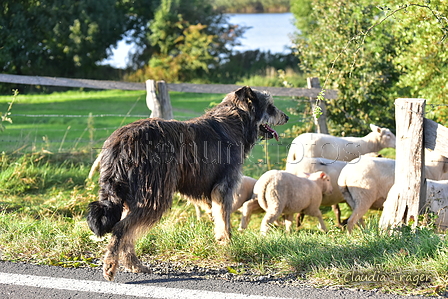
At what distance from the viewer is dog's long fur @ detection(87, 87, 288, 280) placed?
4.36m

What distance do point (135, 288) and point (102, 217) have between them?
633 mm

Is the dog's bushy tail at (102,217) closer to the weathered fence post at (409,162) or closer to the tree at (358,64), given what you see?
the weathered fence post at (409,162)

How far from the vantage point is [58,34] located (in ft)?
70.8

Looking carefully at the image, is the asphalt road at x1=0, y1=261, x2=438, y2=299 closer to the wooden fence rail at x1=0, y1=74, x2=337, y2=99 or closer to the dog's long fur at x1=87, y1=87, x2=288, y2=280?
the dog's long fur at x1=87, y1=87, x2=288, y2=280

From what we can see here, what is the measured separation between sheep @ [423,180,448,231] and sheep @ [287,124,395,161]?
9.73 feet

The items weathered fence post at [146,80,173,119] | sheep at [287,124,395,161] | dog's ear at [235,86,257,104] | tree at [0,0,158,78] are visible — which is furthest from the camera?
tree at [0,0,158,78]

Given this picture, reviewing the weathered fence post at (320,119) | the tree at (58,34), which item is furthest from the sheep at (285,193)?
the tree at (58,34)

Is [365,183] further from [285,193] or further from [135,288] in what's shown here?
[135,288]

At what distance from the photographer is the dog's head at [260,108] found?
19.1ft

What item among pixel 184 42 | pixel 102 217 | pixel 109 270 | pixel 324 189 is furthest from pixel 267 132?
pixel 184 42

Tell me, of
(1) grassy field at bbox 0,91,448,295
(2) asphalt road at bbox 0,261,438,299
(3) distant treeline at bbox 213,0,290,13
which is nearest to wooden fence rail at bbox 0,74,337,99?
(1) grassy field at bbox 0,91,448,295

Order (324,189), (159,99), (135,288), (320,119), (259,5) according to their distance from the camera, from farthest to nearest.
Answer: (259,5), (320,119), (159,99), (324,189), (135,288)

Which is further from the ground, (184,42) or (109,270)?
(184,42)

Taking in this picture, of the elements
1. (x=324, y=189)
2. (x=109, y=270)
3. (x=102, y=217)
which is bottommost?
(x=324, y=189)
